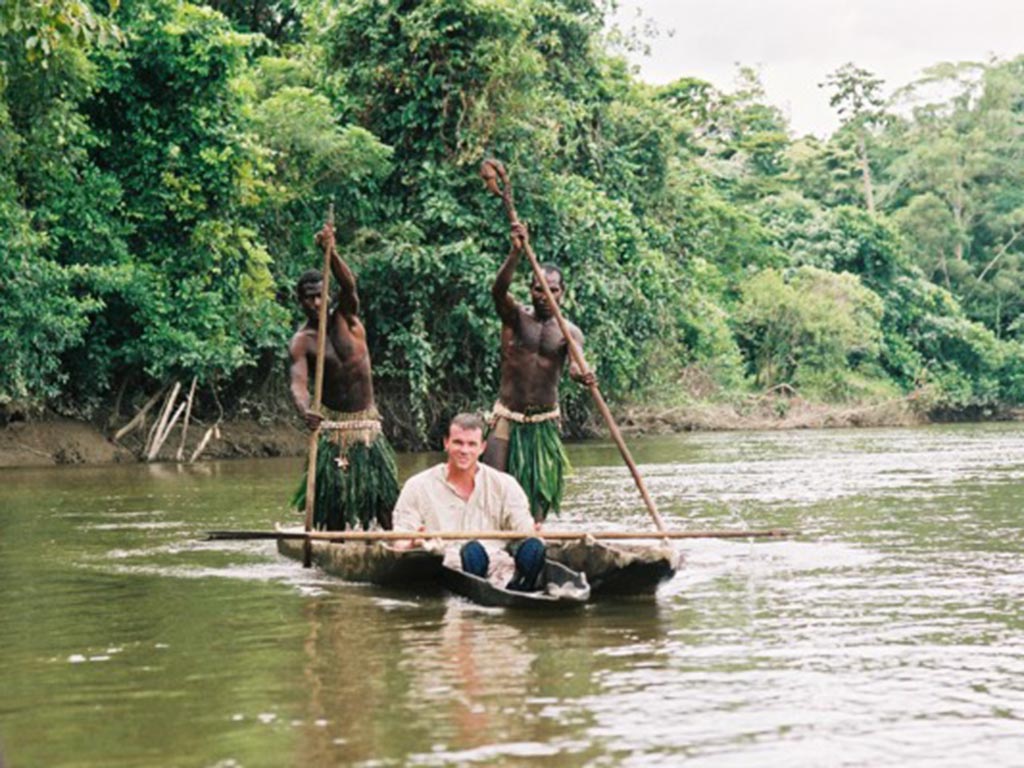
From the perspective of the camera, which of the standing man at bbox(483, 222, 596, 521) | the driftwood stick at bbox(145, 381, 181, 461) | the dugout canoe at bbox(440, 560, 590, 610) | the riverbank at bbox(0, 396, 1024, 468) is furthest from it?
the driftwood stick at bbox(145, 381, 181, 461)

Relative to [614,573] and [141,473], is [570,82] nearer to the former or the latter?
[141,473]

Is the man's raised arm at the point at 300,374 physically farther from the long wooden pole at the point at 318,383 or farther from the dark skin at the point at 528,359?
the dark skin at the point at 528,359

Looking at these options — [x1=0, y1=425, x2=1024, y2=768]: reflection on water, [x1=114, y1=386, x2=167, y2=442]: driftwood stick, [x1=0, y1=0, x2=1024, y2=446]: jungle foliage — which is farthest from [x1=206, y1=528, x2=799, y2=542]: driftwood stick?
[x1=114, y1=386, x2=167, y2=442]: driftwood stick

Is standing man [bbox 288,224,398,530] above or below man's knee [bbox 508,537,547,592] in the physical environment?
above

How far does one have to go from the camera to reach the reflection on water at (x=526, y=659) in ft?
15.1

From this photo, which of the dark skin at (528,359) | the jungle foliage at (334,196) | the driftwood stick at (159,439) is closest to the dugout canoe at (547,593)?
the dark skin at (528,359)

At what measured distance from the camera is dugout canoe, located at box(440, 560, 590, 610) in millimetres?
6992

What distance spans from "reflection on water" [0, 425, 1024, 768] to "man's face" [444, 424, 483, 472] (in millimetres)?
664

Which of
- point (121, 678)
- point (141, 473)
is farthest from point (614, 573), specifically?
point (141, 473)

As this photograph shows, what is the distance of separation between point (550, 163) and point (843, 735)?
69.1 feet

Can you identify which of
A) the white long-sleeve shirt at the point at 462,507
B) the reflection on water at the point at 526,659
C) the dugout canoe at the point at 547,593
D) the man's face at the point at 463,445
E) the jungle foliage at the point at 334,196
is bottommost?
the reflection on water at the point at 526,659

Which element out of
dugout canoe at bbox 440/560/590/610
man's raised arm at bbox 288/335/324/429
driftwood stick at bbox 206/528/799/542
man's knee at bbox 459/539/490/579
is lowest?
dugout canoe at bbox 440/560/590/610

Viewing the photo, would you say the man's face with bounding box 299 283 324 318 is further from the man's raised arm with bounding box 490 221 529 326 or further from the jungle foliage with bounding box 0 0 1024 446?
the jungle foliage with bounding box 0 0 1024 446

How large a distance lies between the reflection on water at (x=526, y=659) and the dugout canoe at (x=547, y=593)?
0.08m
